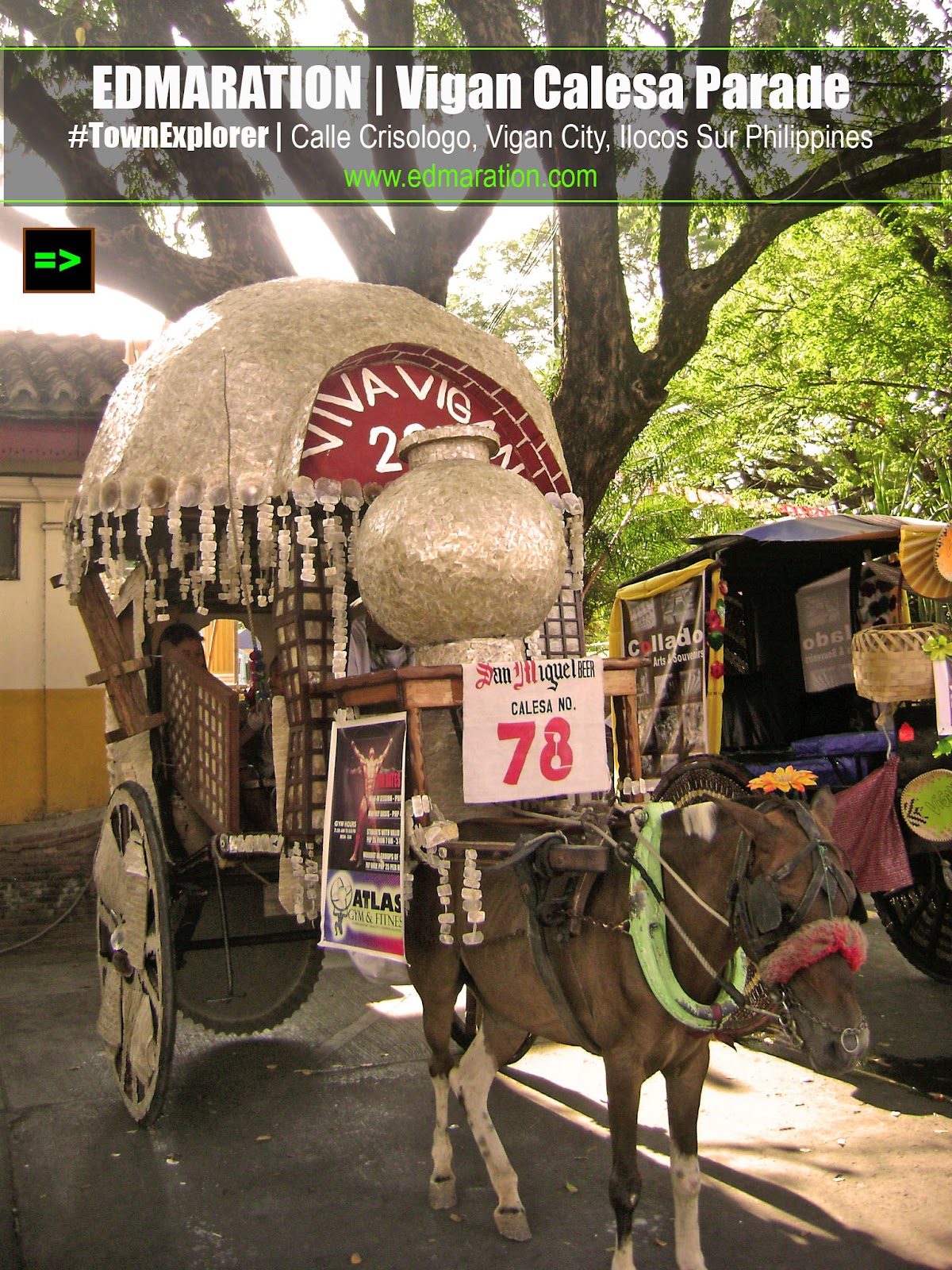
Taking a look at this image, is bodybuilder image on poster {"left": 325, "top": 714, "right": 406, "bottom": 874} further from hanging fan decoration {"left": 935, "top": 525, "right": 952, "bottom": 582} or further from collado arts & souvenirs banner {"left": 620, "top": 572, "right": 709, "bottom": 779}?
collado arts & souvenirs banner {"left": 620, "top": 572, "right": 709, "bottom": 779}

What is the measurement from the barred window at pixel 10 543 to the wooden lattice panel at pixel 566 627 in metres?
6.26

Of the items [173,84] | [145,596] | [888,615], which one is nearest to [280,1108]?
[145,596]

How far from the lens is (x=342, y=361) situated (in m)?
5.08

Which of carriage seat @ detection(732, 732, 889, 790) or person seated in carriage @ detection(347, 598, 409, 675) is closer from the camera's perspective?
person seated in carriage @ detection(347, 598, 409, 675)

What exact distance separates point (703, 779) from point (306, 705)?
11.9ft

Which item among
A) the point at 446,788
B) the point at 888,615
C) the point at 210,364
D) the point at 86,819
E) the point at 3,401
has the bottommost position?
the point at 86,819

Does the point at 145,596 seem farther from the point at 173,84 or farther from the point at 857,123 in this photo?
the point at 857,123

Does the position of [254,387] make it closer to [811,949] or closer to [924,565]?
[811,949]

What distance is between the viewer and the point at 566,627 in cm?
572

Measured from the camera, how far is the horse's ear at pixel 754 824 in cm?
341

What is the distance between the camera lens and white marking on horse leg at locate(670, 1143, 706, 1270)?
3.70m

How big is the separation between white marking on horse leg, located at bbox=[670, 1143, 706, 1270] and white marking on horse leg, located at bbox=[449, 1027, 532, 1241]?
0.71 m

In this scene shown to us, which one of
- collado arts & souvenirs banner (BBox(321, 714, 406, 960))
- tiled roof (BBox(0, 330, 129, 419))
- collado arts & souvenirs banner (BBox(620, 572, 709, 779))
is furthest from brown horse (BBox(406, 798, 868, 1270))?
Result: tiled roof (BBox(0, 330, 129, 419))

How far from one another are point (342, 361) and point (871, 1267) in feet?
14.1
